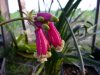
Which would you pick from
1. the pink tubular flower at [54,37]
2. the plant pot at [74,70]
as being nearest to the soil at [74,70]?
the plant pot at [74,70]

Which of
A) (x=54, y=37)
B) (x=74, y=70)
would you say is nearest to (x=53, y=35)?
(x=54, y=37)

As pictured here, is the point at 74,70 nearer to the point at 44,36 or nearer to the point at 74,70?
the point at 74,70

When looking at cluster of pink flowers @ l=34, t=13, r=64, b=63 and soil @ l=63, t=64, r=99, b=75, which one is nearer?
cluster of pink flowers @ l=34, t=13, r=64, b=63

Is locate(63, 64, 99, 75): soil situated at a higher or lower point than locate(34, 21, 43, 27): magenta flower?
lower

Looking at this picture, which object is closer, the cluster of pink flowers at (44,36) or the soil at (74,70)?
the cluster of pink flowers at (44,36)

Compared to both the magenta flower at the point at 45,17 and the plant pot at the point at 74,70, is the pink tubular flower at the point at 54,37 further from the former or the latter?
the plant pot at the point at 74,70

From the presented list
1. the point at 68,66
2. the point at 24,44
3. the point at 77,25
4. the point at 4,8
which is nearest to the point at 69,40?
the point at 77,25

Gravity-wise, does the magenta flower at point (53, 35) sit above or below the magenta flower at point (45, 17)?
below

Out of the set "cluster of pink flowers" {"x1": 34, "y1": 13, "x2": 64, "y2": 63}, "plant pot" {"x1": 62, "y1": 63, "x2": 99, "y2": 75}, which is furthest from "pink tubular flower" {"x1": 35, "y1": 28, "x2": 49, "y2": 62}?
"plant pot" {"x1": 62, "y1": 63, "x2": 99, "y2": 75}

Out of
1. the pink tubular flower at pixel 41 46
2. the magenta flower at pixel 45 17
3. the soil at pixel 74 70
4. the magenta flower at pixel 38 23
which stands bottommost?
the soil at pixel 74 70

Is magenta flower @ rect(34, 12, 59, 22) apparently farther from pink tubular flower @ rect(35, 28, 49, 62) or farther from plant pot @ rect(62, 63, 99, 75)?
plant pot @ rect(62, 63, 99, 75)

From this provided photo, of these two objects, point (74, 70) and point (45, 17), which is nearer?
point (45, 17)
